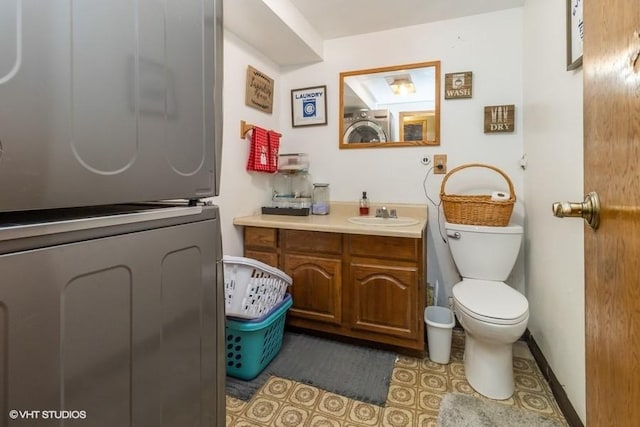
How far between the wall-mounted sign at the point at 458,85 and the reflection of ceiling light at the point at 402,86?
0.76ft

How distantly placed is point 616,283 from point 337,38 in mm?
2459

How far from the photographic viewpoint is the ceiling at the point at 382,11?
78.7 inches

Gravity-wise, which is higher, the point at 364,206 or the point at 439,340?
the point at 364,206

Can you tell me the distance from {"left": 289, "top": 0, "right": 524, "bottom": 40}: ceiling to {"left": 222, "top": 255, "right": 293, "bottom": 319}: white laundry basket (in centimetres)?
170

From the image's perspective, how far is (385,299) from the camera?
1.82m

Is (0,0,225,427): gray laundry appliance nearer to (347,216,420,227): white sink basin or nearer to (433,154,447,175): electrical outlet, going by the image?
(347,216,420,227): white sink basin

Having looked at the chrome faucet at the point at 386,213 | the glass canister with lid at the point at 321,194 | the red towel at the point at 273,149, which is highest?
the red towel at the point at 273,149

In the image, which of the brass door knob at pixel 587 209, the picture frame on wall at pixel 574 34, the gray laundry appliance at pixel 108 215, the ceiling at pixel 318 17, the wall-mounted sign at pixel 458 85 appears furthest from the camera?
the wall-mounted sign at pixel 458 85

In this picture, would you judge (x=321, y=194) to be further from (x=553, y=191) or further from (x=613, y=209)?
(x=613, y=209)

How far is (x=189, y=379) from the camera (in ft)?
2.19

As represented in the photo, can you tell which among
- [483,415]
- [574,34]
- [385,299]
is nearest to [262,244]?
[385,299]

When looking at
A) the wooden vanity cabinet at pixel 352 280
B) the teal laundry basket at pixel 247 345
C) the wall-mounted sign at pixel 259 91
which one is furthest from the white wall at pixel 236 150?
the teal laundry basket at pixel 247 345

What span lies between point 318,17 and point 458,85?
110 cm

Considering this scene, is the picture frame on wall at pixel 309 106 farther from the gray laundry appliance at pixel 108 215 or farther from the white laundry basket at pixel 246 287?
the gray laundry appliance at pixel 108 215
